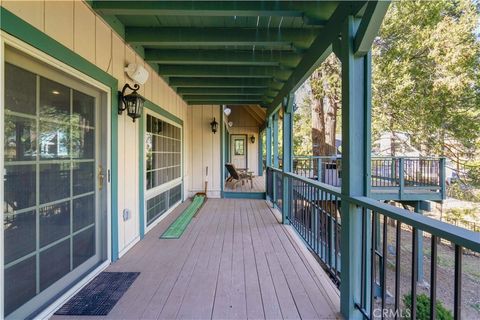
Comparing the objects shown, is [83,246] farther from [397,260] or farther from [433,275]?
[433,275]

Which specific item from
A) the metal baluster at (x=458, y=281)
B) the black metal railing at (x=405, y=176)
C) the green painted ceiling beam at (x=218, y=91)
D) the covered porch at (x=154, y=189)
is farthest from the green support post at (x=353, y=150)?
the black metal railing at (x=405, y=176)

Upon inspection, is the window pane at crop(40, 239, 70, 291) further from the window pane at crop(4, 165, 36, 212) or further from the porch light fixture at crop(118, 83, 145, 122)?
the porch light fixture at crop(118, 83, 145, 122)

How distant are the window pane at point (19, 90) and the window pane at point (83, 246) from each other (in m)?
1.18

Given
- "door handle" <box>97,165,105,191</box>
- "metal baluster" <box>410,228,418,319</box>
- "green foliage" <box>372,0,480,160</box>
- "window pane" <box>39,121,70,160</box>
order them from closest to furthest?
"metal baluster" <box>410,228,418,319</box>, "window pane" <box>39,121,70,160</box>, "door handle" <box>97,165,105,191</box>, "green foliage" <box>372,0,480,160</box>

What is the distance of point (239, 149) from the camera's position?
500 inches

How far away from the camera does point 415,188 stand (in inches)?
301

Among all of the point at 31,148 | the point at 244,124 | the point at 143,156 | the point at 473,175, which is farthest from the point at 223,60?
the point at 473,175

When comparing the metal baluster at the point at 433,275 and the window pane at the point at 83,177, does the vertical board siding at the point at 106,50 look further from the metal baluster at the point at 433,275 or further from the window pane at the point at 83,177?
the metal baluster at the point at 433,275

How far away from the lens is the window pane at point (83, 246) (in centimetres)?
232

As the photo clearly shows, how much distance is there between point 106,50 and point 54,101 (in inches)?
36.5

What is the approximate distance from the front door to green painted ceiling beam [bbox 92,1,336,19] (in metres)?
10.2

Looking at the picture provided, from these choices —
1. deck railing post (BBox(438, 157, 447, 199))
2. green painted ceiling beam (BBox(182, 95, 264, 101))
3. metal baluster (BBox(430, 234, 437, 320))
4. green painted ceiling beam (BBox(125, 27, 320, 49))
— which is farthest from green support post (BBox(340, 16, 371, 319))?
deck railing post (BBox(438, 157, 447, 199))

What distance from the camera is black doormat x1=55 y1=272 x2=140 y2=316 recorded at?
1.97 metres

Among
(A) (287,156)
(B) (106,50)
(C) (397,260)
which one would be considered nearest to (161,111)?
(B) (106,50)
